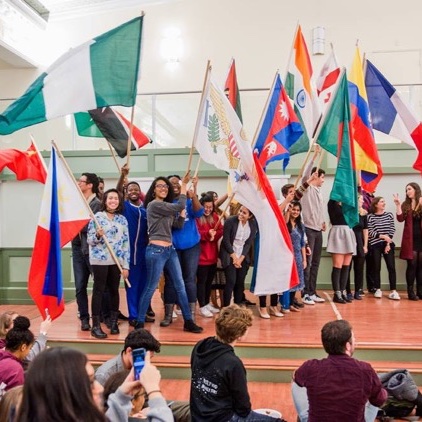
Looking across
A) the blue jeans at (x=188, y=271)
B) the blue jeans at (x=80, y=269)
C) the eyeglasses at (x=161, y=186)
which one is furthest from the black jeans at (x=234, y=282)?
the blue jeans at (x=80, y=269)

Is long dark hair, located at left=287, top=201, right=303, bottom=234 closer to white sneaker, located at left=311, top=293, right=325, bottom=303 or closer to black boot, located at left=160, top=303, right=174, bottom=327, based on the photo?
white sneaker, located at left=311, top=293, right=325, bottom=303

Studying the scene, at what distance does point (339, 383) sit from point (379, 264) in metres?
4.32

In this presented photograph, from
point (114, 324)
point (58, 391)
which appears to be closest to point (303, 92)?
point (114, 324)

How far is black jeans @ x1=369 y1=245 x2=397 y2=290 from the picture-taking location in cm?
632

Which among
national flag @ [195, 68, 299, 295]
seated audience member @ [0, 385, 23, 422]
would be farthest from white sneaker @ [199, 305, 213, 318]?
seated audience member @ [0, 385, 23, 422]

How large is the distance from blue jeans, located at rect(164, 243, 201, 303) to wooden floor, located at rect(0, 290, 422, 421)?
0.33 meters

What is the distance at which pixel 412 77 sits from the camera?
8.76 m

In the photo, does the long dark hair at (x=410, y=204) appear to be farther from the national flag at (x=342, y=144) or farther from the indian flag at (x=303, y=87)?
the national flag at (x=342, y=144)

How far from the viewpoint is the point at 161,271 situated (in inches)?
174

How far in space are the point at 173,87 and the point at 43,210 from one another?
6.43 metres

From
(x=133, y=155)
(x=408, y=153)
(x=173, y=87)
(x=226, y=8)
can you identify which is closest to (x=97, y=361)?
(x=133, y=155)

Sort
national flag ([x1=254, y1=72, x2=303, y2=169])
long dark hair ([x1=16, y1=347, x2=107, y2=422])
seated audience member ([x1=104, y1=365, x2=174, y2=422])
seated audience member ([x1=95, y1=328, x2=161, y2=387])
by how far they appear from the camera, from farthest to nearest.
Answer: national flag ([x1=254, y1=72, x2=303, y2=169]), seated audience member ([x1=95, y1=328, x2=161, y2=387]), seated audience member ([x1=104, y1=365, x2=174, y2=422]), long dark hair ([x1=16, y1=347, x2=107, y2=422])

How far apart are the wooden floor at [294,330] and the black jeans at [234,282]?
0.95 ft

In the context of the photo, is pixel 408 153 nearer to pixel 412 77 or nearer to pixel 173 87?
pixel 412 77
